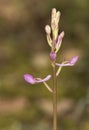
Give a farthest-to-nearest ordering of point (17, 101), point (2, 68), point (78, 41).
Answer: point (78, 41)
point (2, 68)
point (17, 101)

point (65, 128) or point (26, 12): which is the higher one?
point (26, 12)

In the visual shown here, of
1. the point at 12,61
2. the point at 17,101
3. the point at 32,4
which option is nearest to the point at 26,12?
the point at 32,4

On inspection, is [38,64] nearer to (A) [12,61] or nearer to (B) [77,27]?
(A) [12,61]

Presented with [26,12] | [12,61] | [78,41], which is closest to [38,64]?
[12,61]

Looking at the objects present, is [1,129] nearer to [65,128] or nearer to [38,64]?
[65,128]

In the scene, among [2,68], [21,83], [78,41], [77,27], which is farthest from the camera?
[77,27]

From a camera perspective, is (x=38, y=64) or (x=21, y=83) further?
(x=38, y=64)
